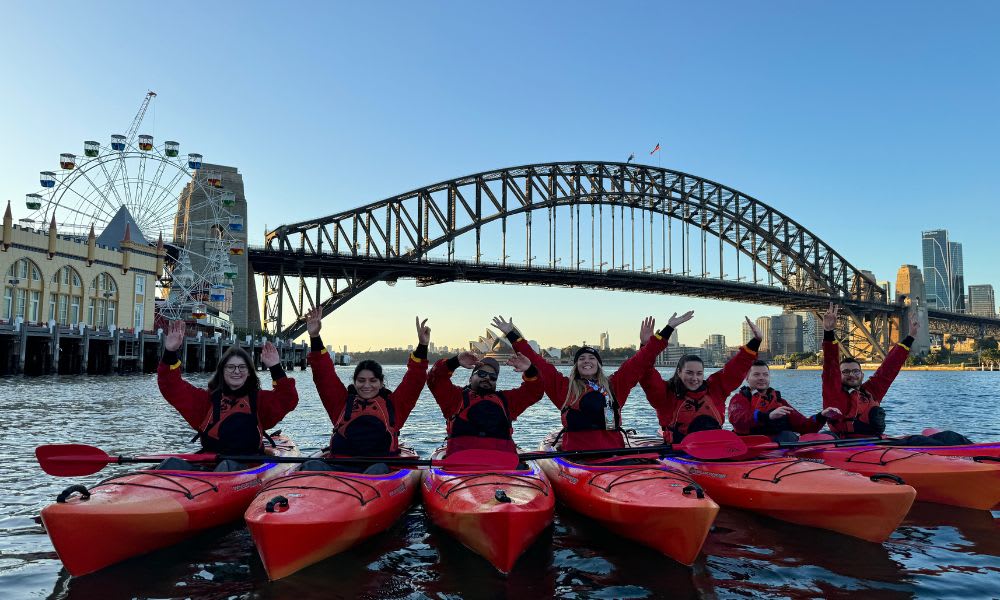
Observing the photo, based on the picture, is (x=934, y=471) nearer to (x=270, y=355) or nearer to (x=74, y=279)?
(x=270, y=355)

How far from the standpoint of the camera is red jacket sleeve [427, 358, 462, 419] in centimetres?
713

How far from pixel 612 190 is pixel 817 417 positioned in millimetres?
57160

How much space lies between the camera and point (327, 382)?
6.85 metres

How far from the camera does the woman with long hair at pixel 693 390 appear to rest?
23.0 ft

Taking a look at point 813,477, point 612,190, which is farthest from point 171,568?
point 612,190

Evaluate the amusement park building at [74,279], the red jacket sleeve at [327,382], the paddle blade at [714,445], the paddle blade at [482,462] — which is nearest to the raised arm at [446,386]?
the red jacket sleeve at [327,382]

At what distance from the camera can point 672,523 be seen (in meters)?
4.95

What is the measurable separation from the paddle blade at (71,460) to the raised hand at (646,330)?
524 cm

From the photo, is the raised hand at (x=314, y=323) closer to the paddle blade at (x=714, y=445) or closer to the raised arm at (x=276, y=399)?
the raised arm at (x=276, y=399)

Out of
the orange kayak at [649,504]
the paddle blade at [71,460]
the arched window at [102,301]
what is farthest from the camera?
the arched window at [102,301]

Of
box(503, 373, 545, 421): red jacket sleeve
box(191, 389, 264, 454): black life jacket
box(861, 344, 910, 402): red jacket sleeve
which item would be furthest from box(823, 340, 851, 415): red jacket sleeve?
box(191, 389, 264, 454): black life jacket

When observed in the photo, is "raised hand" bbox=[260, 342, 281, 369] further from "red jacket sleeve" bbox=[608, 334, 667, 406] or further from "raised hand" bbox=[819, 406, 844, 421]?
"raised hand" bbox=[819, 406, 844, 421]

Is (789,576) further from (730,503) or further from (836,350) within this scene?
(836,350)

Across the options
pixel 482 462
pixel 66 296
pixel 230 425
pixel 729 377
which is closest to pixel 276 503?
pixel 482 462
